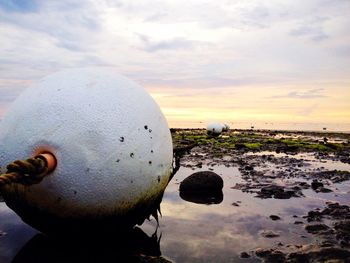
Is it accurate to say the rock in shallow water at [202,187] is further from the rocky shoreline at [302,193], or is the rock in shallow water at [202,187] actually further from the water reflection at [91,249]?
the water reflection at [91,249]

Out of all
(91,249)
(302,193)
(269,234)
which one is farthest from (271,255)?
(302,193)

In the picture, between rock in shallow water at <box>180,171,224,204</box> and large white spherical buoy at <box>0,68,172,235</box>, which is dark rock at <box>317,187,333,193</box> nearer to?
rock in shallow water at <box>180,171,224,204</box>

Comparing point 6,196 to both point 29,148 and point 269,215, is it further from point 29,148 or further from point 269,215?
point 269,215

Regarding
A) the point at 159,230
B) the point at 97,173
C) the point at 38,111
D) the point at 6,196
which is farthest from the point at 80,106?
the point at 159,230

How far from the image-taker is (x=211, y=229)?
6504mm

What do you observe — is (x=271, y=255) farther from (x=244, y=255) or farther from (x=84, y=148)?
(x=84, y=148)

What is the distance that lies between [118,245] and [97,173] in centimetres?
155

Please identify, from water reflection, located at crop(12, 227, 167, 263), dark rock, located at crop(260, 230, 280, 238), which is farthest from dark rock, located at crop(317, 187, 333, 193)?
water reflection, located at crop(12, 227, 167, 263)

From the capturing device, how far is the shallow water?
531 centimetres

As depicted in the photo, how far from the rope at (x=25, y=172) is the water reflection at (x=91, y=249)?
4.78 feet

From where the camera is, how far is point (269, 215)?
758 centimetres

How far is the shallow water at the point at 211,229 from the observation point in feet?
17.4

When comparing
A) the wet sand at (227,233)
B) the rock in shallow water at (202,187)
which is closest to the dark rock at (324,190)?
the wet sand at (227,233)

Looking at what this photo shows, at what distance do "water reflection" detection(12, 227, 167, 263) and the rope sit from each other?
1456 mm
